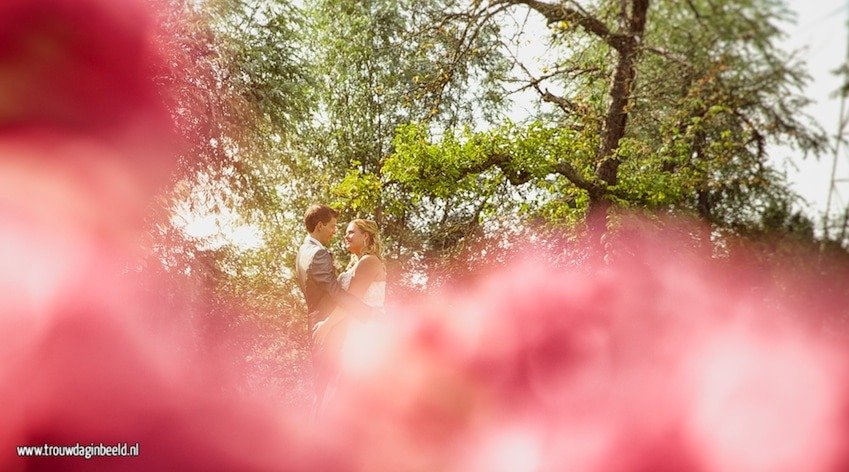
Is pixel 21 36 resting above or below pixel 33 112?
above

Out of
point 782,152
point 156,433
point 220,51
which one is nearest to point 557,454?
point 782,152

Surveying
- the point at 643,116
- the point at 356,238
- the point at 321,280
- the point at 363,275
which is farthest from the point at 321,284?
the point at 643,116

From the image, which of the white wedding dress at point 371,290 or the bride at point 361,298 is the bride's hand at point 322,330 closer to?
the bride at point 361,298

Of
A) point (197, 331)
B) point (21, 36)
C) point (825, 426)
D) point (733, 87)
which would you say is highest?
point (21, 36)

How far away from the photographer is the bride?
12.0ft

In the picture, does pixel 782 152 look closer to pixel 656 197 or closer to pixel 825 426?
pixel 656 197

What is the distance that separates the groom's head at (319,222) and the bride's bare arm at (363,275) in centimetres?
26

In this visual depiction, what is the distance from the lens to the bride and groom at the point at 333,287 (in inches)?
140

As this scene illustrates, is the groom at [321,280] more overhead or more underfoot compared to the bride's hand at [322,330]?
more overhead

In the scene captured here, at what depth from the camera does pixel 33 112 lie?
4.20 m

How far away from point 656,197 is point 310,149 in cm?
400

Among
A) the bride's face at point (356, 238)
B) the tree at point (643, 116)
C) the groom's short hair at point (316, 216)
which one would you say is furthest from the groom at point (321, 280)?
the tree at point (643, 116)

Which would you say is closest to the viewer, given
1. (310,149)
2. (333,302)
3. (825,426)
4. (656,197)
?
(825,426)

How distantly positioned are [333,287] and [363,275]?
0.22 m
